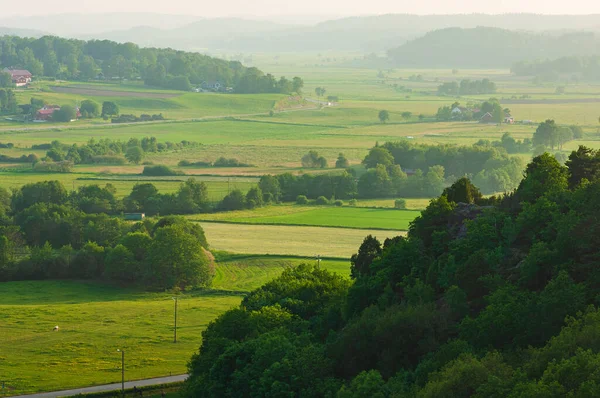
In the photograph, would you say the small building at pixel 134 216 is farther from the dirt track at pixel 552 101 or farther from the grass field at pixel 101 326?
the dirt track at pixel 552 101

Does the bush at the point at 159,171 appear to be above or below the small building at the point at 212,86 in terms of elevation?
below

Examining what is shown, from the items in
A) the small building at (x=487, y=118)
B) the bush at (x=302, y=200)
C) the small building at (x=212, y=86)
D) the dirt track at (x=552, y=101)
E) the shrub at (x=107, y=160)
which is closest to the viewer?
the bush at (x=302, y=200)

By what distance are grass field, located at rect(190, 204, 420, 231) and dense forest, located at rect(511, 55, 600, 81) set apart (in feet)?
350

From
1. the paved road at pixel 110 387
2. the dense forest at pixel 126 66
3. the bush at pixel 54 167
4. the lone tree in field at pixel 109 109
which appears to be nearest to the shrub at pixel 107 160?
the bush at pixel 54 167

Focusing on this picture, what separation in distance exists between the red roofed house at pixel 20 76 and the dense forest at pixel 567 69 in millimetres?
75733

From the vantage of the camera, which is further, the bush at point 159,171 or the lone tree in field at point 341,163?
the lone tree in field at point 341,163

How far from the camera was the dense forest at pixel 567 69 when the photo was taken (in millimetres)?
161625

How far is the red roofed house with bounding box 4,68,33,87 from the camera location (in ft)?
440

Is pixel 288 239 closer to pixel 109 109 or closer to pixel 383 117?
pixel 383 117

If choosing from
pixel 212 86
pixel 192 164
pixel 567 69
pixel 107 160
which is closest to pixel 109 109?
pixel 212 86

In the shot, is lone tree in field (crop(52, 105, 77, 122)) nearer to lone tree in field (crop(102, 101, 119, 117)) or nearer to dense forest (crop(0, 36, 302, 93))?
lone tree in field (crop(102, 101, 119, 117))

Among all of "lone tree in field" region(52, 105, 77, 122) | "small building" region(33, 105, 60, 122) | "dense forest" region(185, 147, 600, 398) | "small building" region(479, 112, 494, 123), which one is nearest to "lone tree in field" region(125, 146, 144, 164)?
"lone tree in field" region(52, 105, 77, 122)

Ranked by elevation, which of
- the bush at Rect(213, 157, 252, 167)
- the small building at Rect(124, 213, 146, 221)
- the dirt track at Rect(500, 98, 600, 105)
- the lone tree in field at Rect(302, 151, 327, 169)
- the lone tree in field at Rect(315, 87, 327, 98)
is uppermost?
the dirt track at Rect(500, 98, 600, 105)

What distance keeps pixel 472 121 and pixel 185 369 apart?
7949 centimetres
